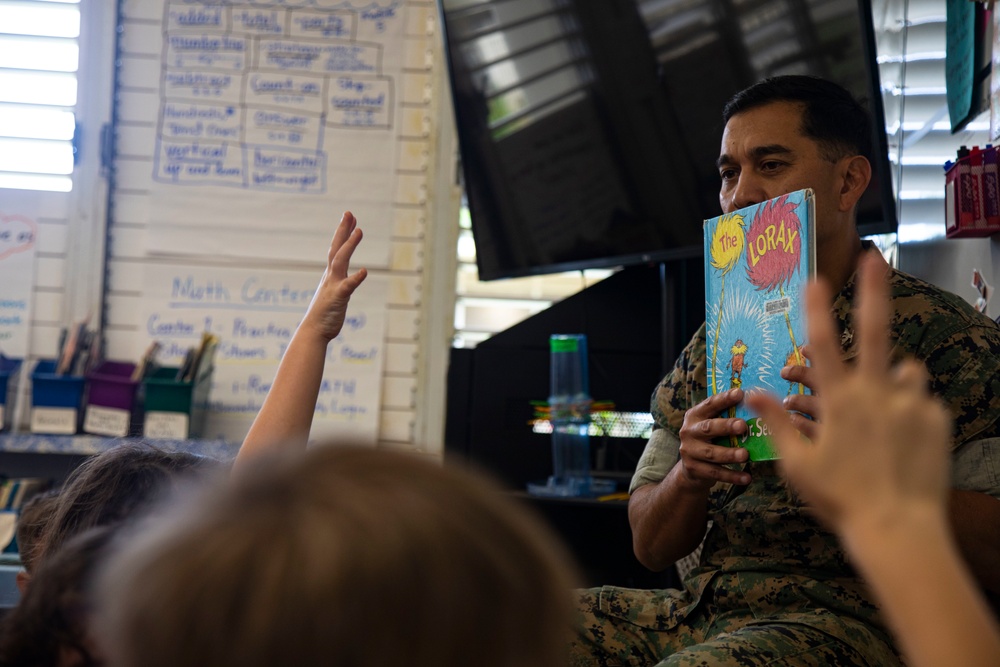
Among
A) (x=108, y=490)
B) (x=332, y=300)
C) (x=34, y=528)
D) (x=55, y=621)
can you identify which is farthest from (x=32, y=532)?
(x=55, y=621)

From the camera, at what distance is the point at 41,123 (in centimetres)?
344

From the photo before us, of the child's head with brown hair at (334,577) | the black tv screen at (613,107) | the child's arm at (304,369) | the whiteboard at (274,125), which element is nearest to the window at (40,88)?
the whiteboard at (274,125)

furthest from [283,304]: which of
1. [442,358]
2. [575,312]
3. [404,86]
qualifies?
[575,312]

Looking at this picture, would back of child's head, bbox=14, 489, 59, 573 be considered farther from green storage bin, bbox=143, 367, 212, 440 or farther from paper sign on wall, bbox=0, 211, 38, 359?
paper sign on wall, bbox=0, 211, 38, 359

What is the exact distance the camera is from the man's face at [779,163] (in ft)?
5.43

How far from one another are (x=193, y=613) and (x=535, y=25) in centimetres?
257

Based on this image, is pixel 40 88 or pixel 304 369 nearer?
pixel 304 369

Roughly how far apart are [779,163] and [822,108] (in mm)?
137

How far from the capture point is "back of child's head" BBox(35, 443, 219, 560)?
1138mm

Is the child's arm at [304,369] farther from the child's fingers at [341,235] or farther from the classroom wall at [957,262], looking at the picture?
the classroom wall at [957,262]

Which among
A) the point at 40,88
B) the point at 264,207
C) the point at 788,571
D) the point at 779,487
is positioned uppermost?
the point at 40,88

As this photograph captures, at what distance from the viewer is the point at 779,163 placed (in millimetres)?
1671

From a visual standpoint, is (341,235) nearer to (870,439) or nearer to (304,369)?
(304,369)

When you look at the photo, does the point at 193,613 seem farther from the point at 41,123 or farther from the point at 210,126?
the point at 41,123
